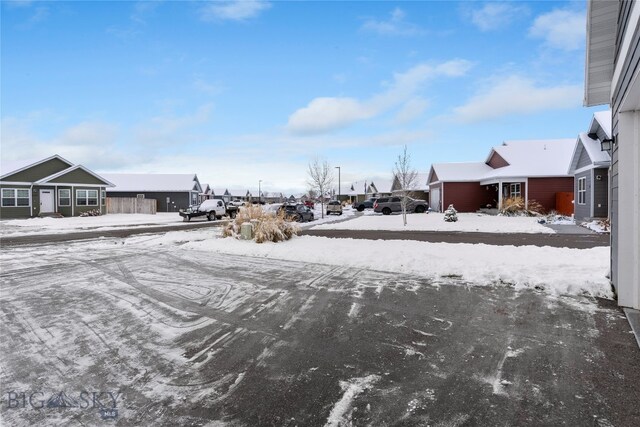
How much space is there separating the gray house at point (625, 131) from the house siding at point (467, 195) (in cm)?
2821

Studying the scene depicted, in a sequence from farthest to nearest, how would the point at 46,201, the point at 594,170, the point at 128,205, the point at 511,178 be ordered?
the point at 128,205 → the point at 46,201 → the point at 511,178 → the point at 594,170

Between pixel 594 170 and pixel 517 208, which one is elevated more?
pixel 594 170

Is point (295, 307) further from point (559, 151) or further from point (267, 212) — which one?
point (559, 151)

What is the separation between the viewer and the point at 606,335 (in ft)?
14.3

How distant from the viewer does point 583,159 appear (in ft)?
68.6

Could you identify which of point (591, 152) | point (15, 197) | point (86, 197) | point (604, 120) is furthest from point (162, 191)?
point (604, 120)

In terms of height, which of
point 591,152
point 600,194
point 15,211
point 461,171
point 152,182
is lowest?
point 15,211

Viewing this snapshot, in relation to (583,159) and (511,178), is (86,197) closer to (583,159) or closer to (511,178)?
(511,178)

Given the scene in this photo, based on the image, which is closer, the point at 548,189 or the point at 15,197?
the point at 548,189

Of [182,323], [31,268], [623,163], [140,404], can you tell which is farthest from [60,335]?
[623,163]

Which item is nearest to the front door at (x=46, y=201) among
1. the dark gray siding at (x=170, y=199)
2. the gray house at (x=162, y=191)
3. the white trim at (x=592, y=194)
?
the gray house at (x=162, y=191)

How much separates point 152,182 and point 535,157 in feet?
154

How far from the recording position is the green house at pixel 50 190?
30.6m

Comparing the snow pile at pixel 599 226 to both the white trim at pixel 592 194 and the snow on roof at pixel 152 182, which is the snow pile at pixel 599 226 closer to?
the white trim at pixel 592 194
